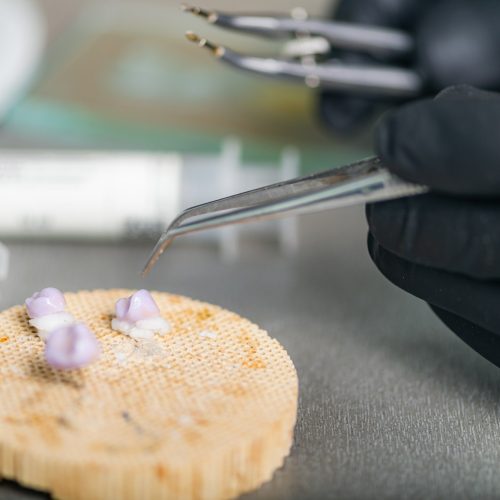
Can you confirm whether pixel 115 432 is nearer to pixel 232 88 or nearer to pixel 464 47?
pixel 464 47

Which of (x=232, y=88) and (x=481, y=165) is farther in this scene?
(x=232, y=88)

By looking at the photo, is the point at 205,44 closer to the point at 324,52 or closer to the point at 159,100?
the point at 324,52

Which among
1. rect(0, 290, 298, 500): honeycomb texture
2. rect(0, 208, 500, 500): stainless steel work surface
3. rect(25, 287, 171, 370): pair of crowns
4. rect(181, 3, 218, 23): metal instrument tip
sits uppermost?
rect(181, 3, 218, 23): metal instrument tip

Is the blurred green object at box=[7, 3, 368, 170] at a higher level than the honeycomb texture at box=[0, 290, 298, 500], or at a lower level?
higher

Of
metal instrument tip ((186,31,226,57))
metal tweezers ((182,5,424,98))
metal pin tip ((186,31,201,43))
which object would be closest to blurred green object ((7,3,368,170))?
metal tweezers ((182,5,424,98))

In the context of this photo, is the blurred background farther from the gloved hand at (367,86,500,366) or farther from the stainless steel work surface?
the gloved hand at (367,86,500,366)

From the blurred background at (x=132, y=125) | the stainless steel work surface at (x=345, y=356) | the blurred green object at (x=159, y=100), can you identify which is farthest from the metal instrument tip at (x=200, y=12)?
the blurred green object at (x=159, y=100)

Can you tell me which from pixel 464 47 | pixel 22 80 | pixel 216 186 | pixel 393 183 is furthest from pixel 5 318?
pixel 22 80
